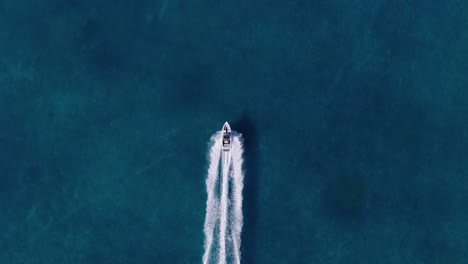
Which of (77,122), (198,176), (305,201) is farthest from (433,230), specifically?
(77,122)

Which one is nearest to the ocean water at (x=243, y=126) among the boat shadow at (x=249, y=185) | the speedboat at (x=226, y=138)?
the boat shadow at (x=249, y=185)

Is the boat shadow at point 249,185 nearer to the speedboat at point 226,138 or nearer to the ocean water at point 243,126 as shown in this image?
the ocean water at point 243,126

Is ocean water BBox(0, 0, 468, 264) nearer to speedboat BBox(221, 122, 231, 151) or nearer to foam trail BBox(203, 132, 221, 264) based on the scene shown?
foam trail BBox(203, 132, 221, 264)

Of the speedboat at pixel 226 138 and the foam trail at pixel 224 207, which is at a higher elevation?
the speedboat at pixel 226 138

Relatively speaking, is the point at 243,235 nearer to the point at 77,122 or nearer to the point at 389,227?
the point at 389,227

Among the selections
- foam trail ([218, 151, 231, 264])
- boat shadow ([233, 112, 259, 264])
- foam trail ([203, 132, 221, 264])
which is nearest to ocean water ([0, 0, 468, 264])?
boat shadow ([233, 112, 259, 264])
